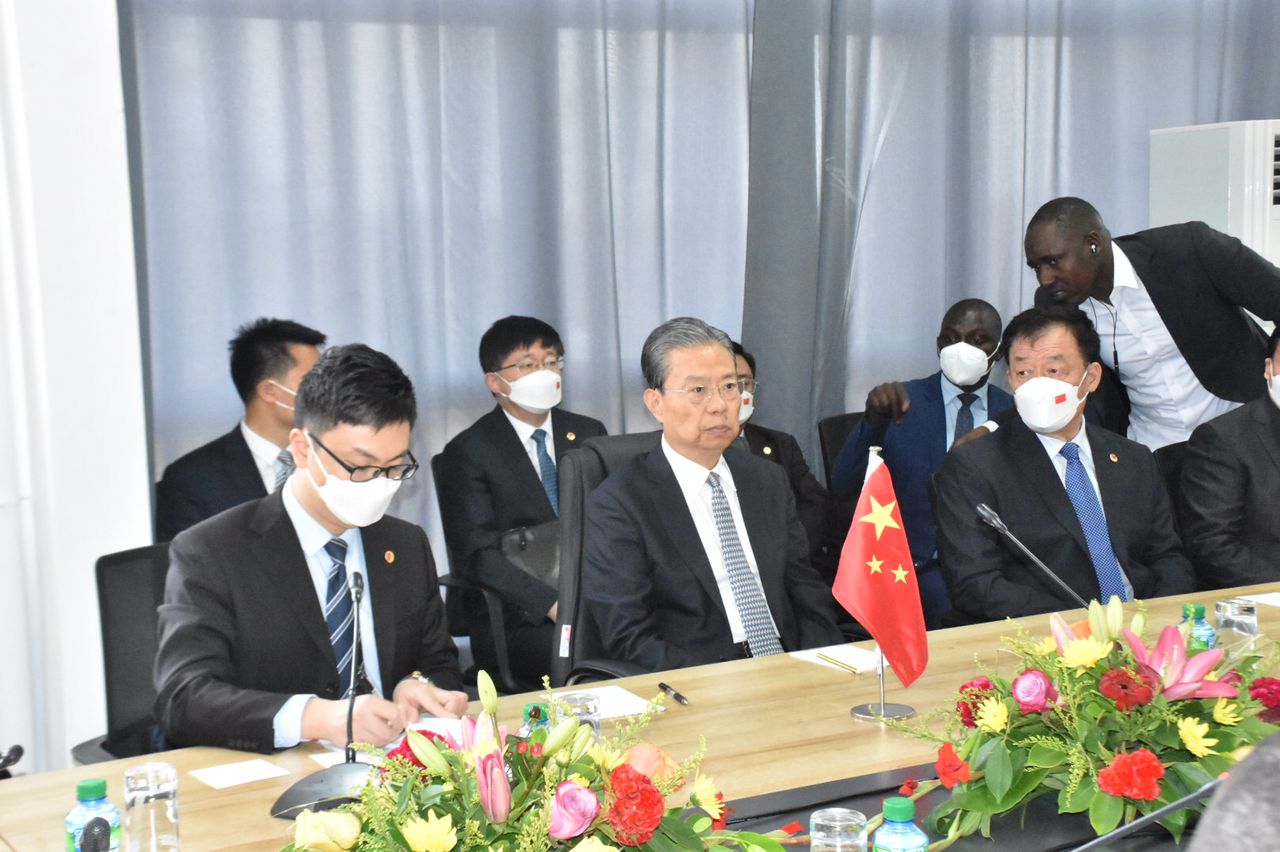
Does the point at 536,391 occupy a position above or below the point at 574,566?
above

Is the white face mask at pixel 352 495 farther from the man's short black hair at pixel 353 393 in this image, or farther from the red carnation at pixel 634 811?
the red carnation at pixel 634 811

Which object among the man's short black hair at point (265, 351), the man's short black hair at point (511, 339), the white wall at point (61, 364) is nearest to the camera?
the white wall at point (61, 364)

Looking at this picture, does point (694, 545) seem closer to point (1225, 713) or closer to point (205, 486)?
point (205, 486)

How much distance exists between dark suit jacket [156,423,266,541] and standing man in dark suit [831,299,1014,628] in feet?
A: 5.82

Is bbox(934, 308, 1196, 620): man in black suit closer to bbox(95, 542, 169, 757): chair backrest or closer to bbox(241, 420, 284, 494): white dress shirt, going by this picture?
bbox(241, 420, 284, 494): white dress shirt

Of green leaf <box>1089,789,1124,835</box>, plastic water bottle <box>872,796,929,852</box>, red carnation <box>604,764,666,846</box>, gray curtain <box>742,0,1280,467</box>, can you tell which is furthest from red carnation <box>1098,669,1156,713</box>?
gray curtain <box>742,0,1280,467</box>

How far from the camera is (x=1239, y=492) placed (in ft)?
11.8

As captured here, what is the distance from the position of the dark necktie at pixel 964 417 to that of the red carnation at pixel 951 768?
2.77 metres

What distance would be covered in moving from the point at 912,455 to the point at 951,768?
8.90 feet

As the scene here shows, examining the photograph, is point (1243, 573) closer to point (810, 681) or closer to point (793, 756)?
point (810, 681)

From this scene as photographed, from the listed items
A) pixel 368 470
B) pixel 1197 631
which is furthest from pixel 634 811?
pixel 1197 631

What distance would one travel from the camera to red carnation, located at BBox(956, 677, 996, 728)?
175cm

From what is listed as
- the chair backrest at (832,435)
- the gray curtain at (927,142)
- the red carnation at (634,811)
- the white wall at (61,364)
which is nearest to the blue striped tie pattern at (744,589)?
the chair backrest at (832,435)

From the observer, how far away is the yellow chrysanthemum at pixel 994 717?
168 cm
